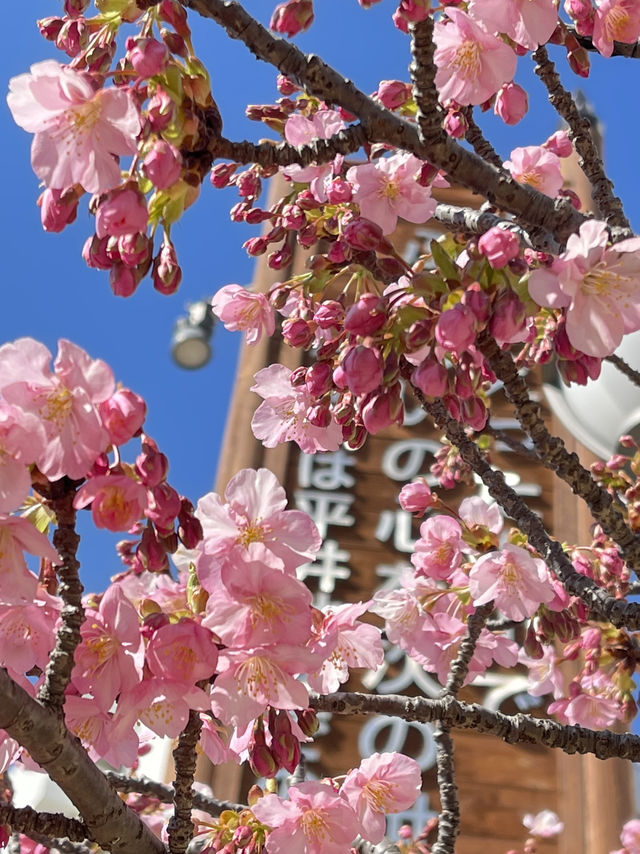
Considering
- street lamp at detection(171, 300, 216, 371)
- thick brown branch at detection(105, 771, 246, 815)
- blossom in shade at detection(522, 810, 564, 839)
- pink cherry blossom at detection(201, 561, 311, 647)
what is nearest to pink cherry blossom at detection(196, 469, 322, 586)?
pink cherry blossom at detection(201, 561, 311, 647)

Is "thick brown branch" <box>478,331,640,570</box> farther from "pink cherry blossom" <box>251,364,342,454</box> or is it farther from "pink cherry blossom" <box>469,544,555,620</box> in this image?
"pink cherry blossom" <box>251,364,342,454</box>

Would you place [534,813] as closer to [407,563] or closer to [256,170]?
[407,563]

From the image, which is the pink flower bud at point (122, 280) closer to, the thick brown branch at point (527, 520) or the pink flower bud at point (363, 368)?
the pink flower bud at point (363, 368)

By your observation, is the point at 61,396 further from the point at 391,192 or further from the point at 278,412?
the point at 391,192

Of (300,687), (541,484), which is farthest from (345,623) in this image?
(541,484)

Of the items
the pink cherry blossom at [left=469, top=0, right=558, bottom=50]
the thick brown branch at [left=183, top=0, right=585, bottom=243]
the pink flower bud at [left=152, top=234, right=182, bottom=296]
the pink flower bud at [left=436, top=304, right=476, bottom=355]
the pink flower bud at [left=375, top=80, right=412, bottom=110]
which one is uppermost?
the pink flower bud at [left=375, top=80, right=412, bottom=110]

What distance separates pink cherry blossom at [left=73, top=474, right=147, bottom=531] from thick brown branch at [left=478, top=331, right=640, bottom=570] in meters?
0.47

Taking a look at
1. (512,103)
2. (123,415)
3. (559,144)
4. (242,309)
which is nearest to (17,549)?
(123,415)

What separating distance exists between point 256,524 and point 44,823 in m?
0.41

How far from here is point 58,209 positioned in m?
0.95

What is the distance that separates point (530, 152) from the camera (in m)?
1.71

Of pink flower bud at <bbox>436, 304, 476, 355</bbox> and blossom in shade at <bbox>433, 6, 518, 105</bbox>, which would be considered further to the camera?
blossom in shade at <bbox>433, 6, 518, 105</bbox>

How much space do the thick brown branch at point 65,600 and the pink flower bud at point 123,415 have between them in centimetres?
8

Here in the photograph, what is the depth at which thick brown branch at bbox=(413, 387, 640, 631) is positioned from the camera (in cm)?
128
